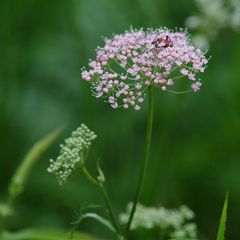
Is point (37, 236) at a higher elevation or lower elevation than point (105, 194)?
higher

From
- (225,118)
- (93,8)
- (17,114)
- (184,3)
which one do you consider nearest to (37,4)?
(93,8)

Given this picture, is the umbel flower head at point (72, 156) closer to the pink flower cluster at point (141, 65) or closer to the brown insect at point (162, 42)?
the pink flower cluster at point (141, 65)

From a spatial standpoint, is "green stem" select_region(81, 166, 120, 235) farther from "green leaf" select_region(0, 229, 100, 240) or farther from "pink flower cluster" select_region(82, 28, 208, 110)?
"green leaf" select_region(0, 229, 100, 240)

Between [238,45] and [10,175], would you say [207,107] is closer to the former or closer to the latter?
[238,45]

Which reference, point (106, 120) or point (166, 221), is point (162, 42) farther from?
point (106, 120)

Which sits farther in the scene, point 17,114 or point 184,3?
point 184,3

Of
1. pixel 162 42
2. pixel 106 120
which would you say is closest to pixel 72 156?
pixel 162 42

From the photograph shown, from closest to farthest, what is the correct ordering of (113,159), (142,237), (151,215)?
1. (151,215)
2. (142,237)
3. (113,159)

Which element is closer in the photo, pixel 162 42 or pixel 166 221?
pixel 162 42
